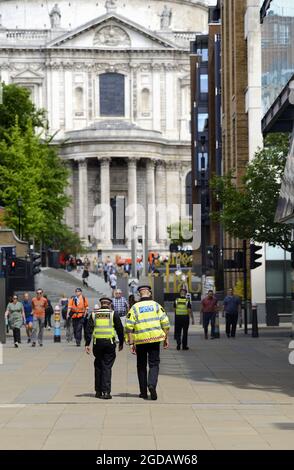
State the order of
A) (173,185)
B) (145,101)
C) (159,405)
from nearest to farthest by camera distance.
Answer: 1. (159,405)
2. (173,185)
3. (145,101)

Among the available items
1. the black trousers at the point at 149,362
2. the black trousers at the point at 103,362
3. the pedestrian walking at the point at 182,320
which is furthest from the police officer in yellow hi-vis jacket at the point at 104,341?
the pedestrian walking at the point at 182,320

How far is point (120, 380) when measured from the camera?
87.5 ft

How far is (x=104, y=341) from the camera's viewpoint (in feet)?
76.5

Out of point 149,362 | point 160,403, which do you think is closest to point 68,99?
point 149,362

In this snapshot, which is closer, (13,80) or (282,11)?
(282,11)

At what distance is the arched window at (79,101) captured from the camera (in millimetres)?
140125

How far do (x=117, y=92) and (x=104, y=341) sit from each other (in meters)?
120

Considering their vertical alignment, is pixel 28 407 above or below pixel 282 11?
below

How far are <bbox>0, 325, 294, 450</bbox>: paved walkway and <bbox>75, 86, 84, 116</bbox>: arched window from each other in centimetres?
10655

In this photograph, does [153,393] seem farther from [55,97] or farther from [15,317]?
[55,97]

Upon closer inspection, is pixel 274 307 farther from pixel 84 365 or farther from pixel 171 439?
pixel 171 439

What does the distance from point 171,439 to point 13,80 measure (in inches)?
4943

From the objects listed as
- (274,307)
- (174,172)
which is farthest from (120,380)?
(174,172)

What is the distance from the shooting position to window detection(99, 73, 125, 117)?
141875 millimetres
